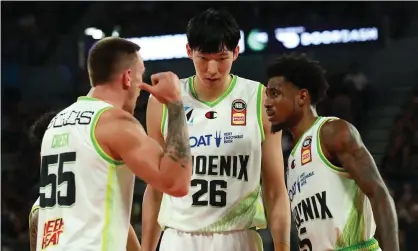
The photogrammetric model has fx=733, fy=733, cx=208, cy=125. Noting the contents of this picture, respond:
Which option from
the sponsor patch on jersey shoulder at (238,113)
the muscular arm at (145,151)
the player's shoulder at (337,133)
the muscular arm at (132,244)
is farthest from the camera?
the muscular arm at (132,244)

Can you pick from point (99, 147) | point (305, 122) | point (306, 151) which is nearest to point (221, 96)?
point (305, 122)

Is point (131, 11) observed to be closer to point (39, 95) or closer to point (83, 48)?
point (83, 48)

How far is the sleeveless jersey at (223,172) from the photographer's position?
351 centimetres

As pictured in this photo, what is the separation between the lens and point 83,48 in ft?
34.3

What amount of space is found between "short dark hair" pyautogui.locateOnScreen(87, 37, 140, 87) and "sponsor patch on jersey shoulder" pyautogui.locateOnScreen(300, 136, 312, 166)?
901 millimetres

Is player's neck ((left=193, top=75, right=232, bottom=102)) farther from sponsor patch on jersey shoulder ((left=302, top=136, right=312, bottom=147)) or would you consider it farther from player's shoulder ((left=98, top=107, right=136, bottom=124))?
player's shoulder ((left=98, top=107, right=136, bottom=124))

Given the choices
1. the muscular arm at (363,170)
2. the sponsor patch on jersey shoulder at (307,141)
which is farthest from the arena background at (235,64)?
the muscular arm at (363,170)

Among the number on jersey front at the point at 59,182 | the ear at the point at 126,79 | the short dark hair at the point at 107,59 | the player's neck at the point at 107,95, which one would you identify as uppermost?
the short dark hair at the point at 107,59

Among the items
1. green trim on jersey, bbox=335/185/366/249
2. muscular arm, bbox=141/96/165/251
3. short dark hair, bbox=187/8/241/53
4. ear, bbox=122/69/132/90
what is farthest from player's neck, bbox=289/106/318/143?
ear, bbox=122/69/132/90

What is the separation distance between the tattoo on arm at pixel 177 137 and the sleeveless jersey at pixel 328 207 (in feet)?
2.20

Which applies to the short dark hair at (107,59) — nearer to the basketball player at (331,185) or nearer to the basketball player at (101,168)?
the basketball player at (101,168)

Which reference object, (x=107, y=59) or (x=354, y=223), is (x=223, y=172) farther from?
(x=107, y=59)

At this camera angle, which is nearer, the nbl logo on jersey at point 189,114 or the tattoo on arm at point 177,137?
the tattoo on arm at point 177,137

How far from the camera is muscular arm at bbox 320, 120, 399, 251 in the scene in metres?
3.09
